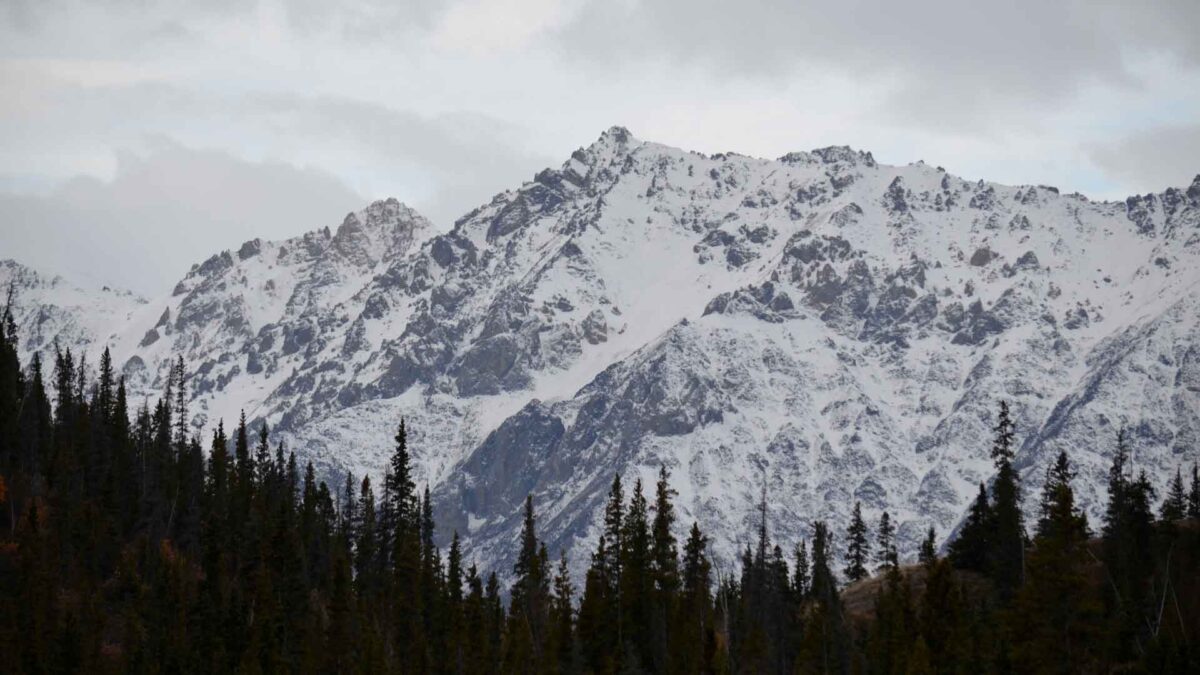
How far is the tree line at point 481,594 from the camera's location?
104m

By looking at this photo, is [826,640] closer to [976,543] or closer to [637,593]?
[637,593]

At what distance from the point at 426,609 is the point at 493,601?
10019 millimetres

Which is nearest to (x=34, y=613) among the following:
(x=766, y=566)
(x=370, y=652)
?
(x=370, y=652)

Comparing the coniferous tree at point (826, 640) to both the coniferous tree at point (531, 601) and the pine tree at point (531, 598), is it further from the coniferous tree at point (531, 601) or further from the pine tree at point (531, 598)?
the pine tree at point (531, 598)

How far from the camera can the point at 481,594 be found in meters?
133

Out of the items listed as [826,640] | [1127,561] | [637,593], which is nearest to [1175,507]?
[1127,561]

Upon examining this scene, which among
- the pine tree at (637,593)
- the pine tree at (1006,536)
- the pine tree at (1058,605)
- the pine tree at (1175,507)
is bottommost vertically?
the pine tree at (1058,605)

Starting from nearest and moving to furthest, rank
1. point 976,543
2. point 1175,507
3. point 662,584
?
1. point 662,584
2. point 976,543
3. point 1175,507

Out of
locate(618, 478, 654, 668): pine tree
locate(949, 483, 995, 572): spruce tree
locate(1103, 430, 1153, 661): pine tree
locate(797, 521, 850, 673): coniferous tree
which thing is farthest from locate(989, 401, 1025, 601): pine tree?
locate(618, 478, 654, 668): pine tree

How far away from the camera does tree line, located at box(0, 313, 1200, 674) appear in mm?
104312

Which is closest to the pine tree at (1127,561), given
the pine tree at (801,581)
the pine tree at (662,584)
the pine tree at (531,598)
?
the pine tree at (801,581)

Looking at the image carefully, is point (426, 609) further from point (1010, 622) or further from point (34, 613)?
point (1010, 622)

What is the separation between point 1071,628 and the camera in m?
87.3

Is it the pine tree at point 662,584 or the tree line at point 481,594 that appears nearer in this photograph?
the tree line at point 481,594
